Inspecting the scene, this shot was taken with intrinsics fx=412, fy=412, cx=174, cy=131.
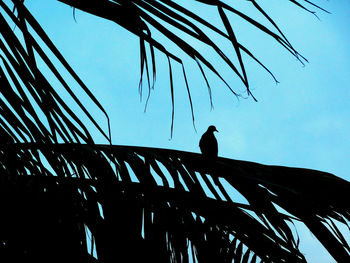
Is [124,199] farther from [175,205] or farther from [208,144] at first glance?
[208,144]

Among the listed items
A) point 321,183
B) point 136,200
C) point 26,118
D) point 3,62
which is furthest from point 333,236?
point 3,62

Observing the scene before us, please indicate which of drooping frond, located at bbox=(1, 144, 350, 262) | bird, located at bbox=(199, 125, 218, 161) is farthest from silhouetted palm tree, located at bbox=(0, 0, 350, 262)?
bird, located at bbox=(199, 125, 218, 161)

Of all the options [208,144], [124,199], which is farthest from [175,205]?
[208,144]

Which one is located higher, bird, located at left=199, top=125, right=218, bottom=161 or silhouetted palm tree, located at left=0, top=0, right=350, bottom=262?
bird, located at left=199, top=125, right=218, bottom=161

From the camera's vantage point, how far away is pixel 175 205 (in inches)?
63.9

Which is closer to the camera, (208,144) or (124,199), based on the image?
(124,199)

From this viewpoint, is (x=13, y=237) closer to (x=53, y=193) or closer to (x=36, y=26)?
(x=53, y=193)

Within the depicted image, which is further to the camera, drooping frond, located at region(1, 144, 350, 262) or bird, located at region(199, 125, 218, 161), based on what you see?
bird, located at region(199, 125, 218, 161)

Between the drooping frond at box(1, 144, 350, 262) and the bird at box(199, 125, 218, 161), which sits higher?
the bird at box(199, 125, 218, 161)

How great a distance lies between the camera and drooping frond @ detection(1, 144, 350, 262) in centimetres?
139

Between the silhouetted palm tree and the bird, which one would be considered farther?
the bird

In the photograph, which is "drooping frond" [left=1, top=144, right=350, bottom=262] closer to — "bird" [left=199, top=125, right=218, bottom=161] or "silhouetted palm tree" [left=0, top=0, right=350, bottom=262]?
"silhouetted palm tree" [left=0, top=0, right=350, bottom=262]

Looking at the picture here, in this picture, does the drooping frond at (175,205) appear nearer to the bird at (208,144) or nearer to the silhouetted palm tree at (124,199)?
the silhouetted palm tree at (124,199)

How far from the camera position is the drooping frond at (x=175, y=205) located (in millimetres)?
1387
